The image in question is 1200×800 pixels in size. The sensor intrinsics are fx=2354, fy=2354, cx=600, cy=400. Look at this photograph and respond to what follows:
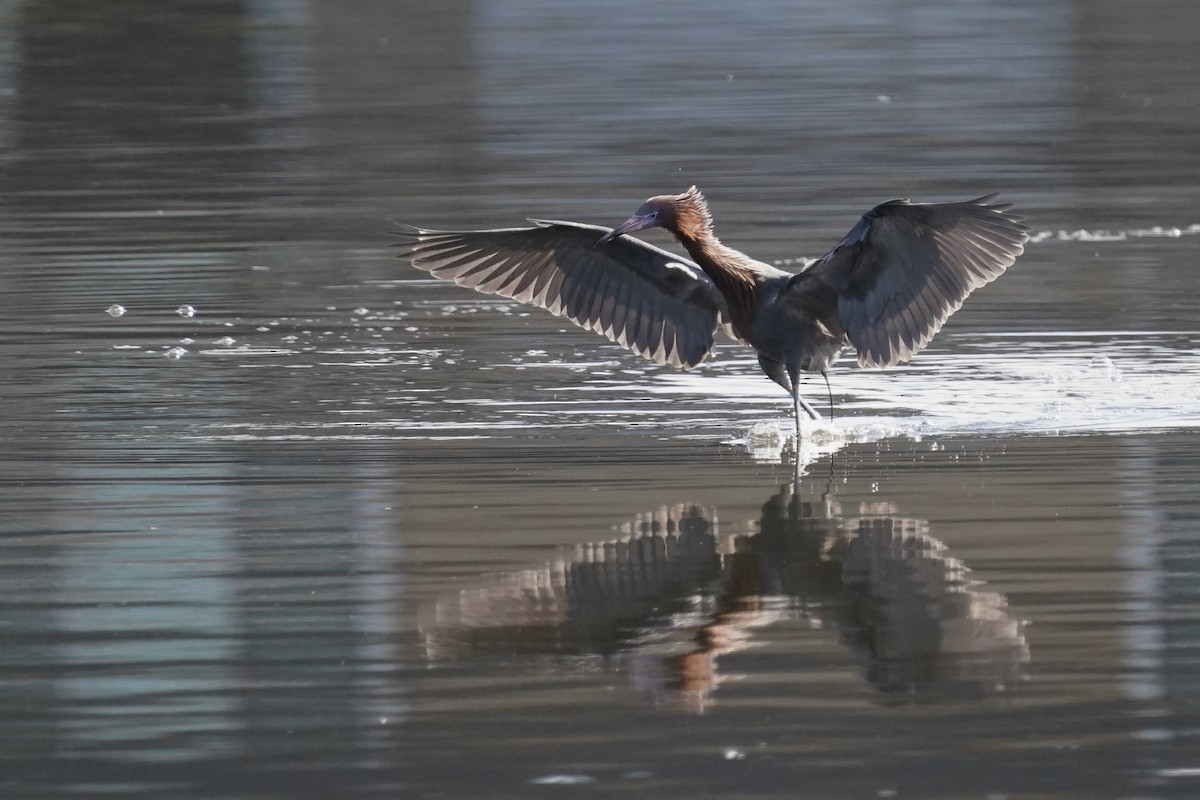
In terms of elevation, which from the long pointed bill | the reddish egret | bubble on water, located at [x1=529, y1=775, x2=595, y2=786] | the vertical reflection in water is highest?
the long pointed bill

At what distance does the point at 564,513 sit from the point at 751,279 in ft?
7.47

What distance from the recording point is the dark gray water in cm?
546

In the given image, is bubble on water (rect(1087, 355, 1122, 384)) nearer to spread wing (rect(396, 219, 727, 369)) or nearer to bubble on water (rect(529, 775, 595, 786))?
spread wing (rect(396, 219, 727, 369))

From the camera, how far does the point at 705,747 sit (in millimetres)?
5391

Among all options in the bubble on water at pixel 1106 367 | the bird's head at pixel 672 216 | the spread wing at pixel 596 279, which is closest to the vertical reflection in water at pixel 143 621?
the bird's head at pixel 672 216

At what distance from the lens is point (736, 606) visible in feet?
21.8

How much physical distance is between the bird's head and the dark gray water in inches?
29.4

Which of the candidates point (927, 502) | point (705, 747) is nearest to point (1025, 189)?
point (927, 502)

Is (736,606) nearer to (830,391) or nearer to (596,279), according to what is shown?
(830,391)

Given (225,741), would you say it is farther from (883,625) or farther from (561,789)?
(883,625)

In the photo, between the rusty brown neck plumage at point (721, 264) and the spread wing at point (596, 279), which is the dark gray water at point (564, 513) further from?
the rusty brown neck plumage at point (721, 264)

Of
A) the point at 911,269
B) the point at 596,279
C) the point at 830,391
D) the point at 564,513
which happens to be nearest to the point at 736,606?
the point at 564,513

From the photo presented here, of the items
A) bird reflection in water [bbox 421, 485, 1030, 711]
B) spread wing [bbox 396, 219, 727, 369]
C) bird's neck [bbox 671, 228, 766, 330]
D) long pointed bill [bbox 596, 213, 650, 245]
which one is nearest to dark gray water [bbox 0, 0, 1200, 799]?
bird reflection in water [bbox 421, 485, 1030, 711]

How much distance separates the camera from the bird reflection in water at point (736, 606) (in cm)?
602
